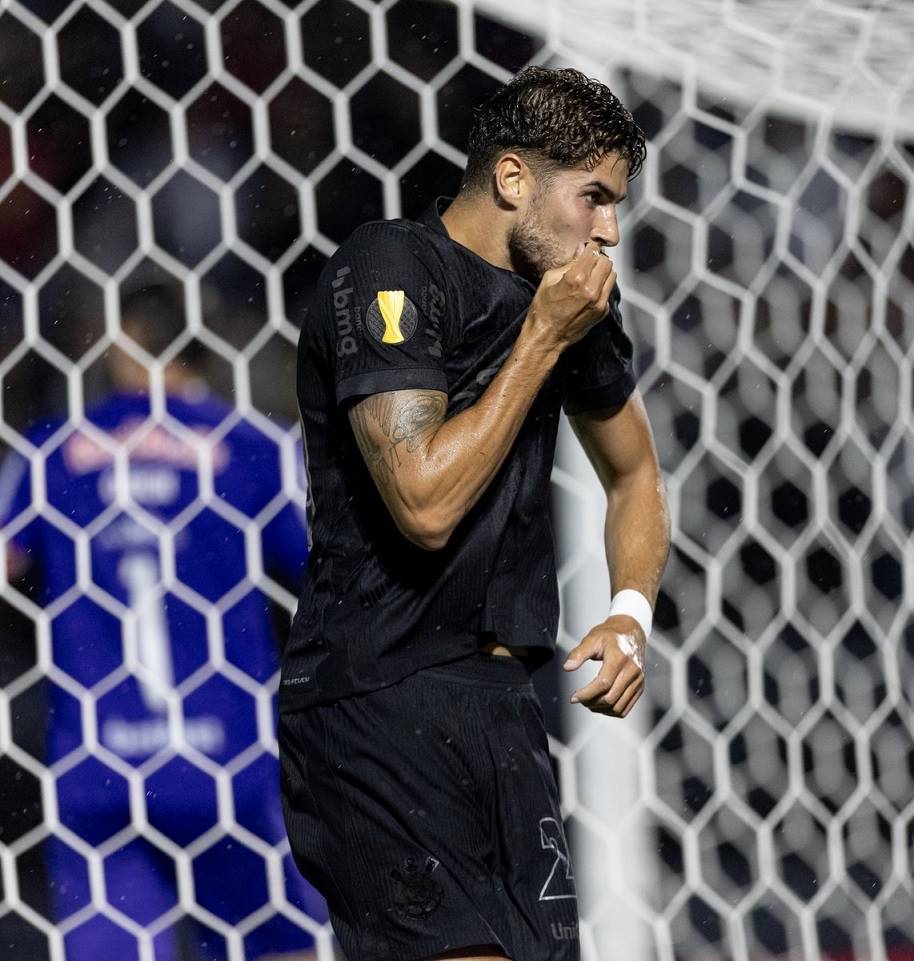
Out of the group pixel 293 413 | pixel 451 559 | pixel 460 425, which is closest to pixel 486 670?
pixel 451 559

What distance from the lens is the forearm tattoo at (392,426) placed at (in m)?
1.02

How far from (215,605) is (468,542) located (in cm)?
89

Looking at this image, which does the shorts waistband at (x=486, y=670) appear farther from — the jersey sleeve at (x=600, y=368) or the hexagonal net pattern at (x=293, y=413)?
the hexagonal net pattern at (x=293, y=413)

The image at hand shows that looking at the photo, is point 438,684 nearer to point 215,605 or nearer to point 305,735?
point 305,735

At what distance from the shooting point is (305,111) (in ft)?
7.32

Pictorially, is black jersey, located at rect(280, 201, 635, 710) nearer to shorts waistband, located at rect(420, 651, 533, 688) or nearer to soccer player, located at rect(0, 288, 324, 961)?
shorts waistband, located at rect(420, 651, 533, 688)

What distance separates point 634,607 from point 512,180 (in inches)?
14.5

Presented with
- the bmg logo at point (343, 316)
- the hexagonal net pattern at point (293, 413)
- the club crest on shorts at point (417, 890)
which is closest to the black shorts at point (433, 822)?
the club crest on shorts at point (417, 890)

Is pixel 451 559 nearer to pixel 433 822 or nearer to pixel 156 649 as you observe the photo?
pixel 433 822

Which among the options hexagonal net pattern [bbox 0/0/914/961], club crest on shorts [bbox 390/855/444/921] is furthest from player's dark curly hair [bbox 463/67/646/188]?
hexagonal net pattern [bbox 0/0/914/961]

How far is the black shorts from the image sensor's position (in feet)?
3.48

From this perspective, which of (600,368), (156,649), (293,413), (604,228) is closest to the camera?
(604,228)

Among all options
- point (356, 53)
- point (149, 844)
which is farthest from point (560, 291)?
point (356, 53)

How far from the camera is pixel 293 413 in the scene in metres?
2.12
